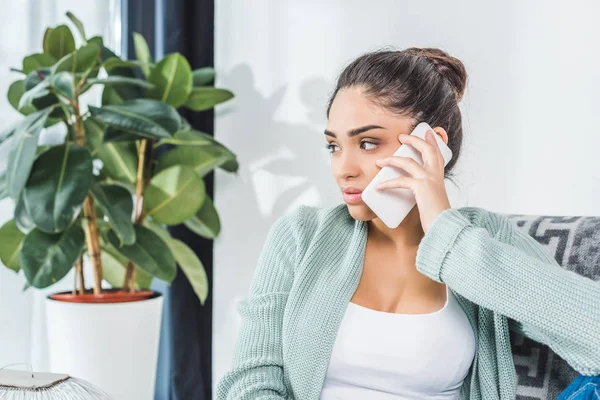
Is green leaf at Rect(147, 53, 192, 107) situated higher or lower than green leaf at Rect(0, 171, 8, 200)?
higher

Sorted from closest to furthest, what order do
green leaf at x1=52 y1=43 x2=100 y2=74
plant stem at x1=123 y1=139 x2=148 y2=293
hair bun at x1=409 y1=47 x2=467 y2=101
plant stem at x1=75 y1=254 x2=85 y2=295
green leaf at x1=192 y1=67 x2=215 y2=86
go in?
hair bun at x1=409 y1=47 x2=467 y2=101 → green leaf at x1=52 y1=43 x2=100 y2=74 → plant stem at x1=75 y1=254 x2=85 y2=295 → plant stem at x1=123 y1=139 x2=148 y2=293 → green leaf at x1=192 y1=67 x2=215 y2=86

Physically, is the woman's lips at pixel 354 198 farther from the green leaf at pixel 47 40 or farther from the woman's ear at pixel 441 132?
the green leaf at pixel 47 40

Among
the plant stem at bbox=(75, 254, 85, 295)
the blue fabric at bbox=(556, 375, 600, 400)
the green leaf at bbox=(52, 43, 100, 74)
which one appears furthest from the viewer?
the plant stem at bbox=(75, 254, 85, 295)

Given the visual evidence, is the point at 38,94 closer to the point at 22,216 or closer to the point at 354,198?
the point at 22,216

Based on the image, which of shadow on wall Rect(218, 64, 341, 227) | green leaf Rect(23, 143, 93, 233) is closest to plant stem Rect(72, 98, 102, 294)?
green leaf Rect(23, 143, 93, 233)

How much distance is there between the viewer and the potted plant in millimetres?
1908

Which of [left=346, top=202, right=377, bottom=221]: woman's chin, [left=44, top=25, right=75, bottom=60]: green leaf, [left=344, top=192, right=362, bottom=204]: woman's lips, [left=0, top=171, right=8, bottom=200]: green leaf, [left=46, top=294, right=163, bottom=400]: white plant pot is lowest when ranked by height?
[left=46, top=294, right=163, bottom=400]: white plant pot

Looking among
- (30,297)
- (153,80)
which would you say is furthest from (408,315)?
(30,297)

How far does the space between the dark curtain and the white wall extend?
67mm

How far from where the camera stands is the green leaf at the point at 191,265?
2.54m

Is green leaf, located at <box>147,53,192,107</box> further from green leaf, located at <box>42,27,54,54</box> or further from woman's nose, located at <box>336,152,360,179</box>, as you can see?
woman's nose, located at <box>336,152,360,179</box>

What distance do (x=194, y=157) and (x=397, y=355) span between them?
1489 millimetres

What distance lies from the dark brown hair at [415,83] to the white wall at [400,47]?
0.54 meters

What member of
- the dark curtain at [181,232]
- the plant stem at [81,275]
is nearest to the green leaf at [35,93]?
the plant stem at [81,275]
